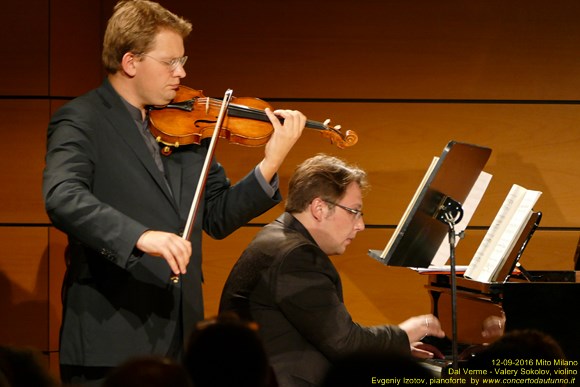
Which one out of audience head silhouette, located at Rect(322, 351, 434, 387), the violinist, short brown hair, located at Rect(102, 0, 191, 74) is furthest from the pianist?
audience head silhouette, located at Rect(322, 351, 434, 387)

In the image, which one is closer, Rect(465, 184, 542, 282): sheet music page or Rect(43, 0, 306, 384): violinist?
Rect(43, 0, 306, 384): violinist

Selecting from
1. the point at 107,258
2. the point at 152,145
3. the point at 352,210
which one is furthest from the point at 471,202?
the point at 107,258

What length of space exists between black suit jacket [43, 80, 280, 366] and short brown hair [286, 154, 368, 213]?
467mm

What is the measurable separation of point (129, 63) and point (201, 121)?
0.28m

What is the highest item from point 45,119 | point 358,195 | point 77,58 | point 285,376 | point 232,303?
point 77,58

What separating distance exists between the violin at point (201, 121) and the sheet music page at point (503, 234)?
89 centimetres

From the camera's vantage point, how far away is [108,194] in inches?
92.0

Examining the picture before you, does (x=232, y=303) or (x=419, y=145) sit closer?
(x=232, y=303)

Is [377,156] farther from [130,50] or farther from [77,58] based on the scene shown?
[130,50]

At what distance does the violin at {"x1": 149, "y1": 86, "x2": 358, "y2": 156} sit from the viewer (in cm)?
248

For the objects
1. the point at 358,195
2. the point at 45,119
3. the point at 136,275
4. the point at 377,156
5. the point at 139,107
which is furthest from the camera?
the point at 377,156

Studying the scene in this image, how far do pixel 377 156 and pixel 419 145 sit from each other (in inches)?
8.3

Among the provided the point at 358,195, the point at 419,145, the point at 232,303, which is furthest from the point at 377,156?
the point at 232,303

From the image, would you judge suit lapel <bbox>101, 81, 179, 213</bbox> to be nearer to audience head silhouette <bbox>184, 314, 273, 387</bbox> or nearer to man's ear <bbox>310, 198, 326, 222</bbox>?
man's ear <bbox>310, 198, 326, 222</bbox>
